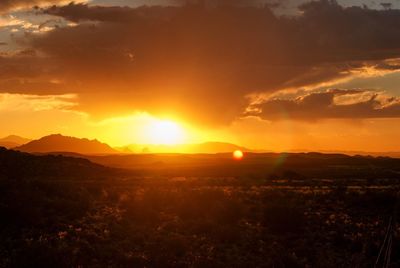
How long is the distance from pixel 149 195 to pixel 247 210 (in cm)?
875

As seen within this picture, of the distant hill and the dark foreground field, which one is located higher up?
the distant hill

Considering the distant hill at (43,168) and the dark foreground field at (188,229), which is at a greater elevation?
the distant hill at (43,168)

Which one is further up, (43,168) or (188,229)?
(43,168)

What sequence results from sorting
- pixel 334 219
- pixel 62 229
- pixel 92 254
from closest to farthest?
1. pixel 92 254
2. pixel 62 229
3. pixel 334 219

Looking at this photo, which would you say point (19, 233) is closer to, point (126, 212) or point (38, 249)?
point (38, 249)

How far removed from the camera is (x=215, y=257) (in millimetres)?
22500

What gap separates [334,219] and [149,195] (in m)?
14.6

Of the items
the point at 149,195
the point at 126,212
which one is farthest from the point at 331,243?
the point at 149,195

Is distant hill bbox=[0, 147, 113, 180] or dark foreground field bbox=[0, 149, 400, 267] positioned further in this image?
distant hill bbox=[0, 147, 113, 180]

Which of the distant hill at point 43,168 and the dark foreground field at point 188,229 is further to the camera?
the distant hill at point 43,168

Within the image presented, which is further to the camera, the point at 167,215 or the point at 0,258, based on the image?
the point at 167,215

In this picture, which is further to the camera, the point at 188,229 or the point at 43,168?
the point at 43,168

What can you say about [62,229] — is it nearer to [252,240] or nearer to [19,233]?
[19,233]

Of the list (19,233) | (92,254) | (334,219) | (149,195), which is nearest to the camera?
(92,254)
